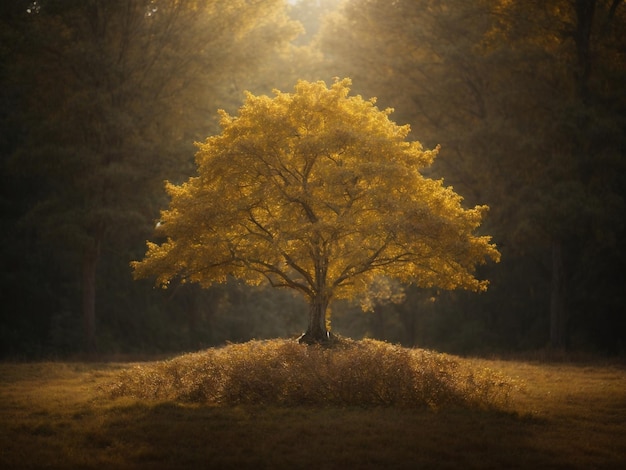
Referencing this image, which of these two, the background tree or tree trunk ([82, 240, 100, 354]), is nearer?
the background tree

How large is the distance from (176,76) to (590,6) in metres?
17.0

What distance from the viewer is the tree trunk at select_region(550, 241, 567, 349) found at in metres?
27.6

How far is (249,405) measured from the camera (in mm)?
14414

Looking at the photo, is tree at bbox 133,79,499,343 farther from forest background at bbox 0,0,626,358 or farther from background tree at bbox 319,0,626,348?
background tree at bbox 319,0,626,348

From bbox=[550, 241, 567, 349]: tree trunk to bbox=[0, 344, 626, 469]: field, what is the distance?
38.3ft

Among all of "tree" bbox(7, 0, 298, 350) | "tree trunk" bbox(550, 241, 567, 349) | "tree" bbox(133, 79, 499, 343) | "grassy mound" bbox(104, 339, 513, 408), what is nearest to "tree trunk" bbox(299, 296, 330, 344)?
"tree" bbox(133, 79, 499, 343)

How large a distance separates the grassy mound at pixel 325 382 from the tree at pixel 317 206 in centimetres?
307

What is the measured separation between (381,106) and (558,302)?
39.4ft

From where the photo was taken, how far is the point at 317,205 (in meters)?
19.4

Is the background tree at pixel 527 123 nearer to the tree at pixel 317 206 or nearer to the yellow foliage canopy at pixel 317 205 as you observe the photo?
the yellow foliage canopy at pixel 317 205

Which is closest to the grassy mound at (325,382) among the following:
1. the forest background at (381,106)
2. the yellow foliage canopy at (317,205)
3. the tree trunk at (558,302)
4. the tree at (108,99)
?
the yellow foliage canopy at (317,205)

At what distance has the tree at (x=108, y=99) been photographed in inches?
1062

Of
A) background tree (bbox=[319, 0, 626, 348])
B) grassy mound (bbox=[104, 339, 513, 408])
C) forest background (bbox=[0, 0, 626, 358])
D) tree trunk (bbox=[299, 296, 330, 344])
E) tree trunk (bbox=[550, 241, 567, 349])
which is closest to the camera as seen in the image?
grassy mound (bbox=[104, 339, 513, 408])

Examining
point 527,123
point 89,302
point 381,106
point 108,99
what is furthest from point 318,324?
point 381,106
